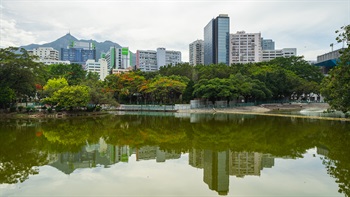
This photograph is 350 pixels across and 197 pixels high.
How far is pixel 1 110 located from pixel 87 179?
27.7 meters

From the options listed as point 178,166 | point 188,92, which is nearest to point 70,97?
point 188,92

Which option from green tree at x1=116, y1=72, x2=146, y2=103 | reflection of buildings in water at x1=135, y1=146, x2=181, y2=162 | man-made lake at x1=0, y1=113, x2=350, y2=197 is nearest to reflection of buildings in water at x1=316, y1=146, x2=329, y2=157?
man-made lake at x1=0, y1=113, x2=350, y2=197

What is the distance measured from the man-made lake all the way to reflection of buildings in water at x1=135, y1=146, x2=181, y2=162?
0.14 feet

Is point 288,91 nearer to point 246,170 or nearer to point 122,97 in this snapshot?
point 122,97

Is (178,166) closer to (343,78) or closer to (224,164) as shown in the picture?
(224,164)

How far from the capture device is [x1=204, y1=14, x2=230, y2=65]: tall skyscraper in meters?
82.6

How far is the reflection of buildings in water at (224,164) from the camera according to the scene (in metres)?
7.98

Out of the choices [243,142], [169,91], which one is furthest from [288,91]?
[243,142]

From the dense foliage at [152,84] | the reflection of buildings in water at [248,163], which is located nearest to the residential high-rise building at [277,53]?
the dense foliage at [152,84]

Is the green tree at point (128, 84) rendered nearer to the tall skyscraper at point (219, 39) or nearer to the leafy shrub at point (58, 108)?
the leafy shrub at point (58, 108)

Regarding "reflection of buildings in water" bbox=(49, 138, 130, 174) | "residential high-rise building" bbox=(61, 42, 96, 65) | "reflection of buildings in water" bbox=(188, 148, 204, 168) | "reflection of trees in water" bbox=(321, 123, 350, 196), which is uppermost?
"residential high-rise building" bbox=(61, 42, 96, 65)

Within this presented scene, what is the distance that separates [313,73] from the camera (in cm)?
5166

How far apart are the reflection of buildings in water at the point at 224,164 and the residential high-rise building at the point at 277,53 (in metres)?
94.3

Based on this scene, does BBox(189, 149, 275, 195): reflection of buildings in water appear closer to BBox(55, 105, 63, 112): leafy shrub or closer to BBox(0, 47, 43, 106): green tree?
BBox(55, 105, 63, 112): leafy shrub
